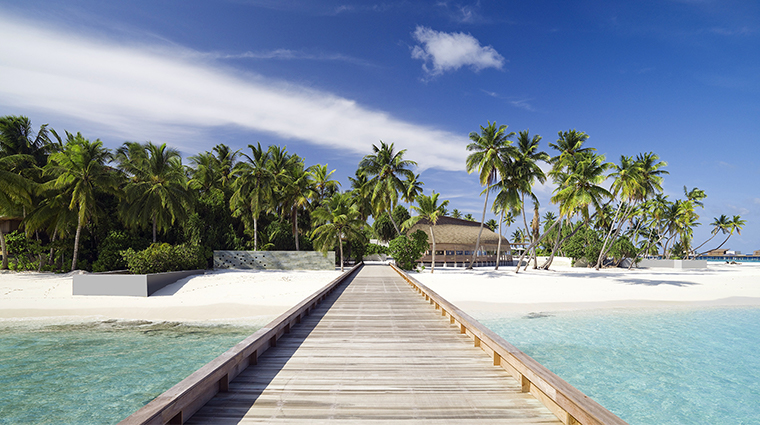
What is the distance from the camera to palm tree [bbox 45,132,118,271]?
21.9 meters

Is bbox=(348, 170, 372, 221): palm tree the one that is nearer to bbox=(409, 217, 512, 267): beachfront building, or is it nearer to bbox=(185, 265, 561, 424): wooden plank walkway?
bbox=(409, 217, 512, 267): beachfront building

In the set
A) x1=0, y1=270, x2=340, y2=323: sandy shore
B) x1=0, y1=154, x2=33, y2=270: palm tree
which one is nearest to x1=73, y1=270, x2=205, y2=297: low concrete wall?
x1=0, y1=270, x2=340, y2=323: sandy shore

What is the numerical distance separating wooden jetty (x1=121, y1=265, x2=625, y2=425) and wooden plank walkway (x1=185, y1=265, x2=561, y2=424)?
0.01 metres

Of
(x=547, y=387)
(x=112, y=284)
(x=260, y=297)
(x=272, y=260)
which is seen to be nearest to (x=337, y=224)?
(x=272, y=260)

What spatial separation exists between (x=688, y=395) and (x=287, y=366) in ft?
27.9

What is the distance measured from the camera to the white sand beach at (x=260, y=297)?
14695 mm

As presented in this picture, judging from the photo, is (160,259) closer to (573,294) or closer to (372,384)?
(372,384)

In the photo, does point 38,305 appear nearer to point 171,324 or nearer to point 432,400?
point 171,324

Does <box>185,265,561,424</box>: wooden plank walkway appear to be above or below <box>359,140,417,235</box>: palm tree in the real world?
below

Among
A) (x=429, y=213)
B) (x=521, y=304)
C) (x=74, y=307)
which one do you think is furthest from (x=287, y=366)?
(x=429, y=213)

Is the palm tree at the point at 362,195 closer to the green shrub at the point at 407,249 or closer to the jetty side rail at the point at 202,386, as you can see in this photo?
the green shrub at the point at 407,249

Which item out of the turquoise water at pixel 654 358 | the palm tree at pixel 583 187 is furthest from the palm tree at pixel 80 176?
the palm tree at pixel 583 187

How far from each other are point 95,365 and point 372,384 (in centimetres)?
846

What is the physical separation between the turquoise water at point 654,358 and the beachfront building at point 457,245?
24.1m
